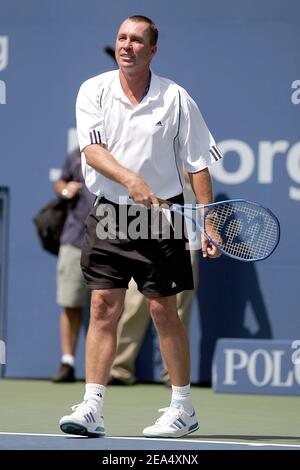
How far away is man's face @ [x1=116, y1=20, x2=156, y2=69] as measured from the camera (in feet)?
20.0

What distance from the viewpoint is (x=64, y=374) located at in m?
9.30

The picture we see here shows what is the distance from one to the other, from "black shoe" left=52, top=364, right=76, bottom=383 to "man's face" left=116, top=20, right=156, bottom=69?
362 cm

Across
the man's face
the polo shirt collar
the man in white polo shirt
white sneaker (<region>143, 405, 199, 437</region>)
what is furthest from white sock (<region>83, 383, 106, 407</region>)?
the man's face

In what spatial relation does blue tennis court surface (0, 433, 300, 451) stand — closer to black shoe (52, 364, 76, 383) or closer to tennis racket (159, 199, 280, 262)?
tennis racket (159, 199, 280, 262)

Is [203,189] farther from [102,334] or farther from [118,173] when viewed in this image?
[102,334]

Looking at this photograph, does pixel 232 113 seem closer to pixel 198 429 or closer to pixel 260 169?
pixel 260 169

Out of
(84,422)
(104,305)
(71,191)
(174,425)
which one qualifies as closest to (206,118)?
(71,191)

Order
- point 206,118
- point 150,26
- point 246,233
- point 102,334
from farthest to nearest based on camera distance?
1. point 206,118
2. point 246,233
3. point 150,26
4. point 102,334

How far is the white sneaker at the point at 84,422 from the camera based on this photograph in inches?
233

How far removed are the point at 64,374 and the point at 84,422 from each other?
11.1 ft

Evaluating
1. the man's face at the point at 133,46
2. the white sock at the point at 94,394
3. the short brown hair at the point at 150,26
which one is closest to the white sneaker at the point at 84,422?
the white sock at the point at 94,394
